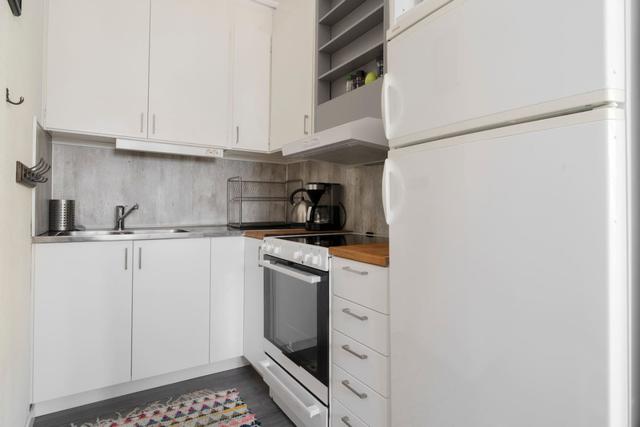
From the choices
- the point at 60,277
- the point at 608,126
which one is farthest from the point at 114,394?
the point at 608,126

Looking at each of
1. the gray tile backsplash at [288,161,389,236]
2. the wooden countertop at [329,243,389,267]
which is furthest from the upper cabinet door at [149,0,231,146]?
the wooden countertop at [329,243,389,267]

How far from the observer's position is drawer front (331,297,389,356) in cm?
121

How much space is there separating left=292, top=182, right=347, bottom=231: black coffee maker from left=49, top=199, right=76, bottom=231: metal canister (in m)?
1.46

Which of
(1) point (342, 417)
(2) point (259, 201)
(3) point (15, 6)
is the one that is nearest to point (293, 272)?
(1) point (342, 417)

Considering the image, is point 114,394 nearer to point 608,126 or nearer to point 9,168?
point 9,168

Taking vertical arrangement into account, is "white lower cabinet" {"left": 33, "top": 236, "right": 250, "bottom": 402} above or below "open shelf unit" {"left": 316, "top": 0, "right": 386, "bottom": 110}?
below

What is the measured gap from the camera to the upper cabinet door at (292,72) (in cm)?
229

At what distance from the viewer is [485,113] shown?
0.84 meters

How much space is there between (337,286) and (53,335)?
1.56m

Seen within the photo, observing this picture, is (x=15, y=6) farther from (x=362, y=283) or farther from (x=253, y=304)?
(x=253, y=304)

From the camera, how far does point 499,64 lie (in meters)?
0.80

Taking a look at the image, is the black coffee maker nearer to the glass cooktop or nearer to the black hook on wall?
the glass cooktop

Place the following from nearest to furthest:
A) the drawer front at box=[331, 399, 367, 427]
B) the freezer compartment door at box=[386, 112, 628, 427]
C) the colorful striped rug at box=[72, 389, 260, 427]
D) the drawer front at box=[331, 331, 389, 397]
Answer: the freezer compartment door at box=[386, 112, 628, 427] → the drawer front at box=[331, 331, 389, 397] → the drawer front at box=[331, 399, 367, 427] → the colorful striped rug at box=[72, 389, 260, 427]

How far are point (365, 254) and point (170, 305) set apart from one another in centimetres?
142
